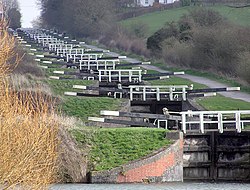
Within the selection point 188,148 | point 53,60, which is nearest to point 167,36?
point 53,60

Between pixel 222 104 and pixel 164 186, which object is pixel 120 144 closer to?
pixel 164 186

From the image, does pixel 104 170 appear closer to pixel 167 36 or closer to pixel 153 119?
pixel 153 119

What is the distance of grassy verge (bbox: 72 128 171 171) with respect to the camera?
3391cm

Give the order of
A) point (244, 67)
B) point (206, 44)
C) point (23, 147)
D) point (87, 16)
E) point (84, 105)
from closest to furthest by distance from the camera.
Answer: point (23, 147) → point (84, 105) → point (244, 67) → point (206, 44) → point (87, 16)

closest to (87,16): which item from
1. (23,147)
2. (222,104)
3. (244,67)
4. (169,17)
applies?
(169,17)

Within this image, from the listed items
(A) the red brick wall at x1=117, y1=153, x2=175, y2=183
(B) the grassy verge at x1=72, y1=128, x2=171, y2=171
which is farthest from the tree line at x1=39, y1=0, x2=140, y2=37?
(A) the red brick wall at x1=117, y1=153, x2=175, y2=183

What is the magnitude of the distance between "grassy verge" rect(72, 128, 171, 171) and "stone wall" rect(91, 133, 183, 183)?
0.31m

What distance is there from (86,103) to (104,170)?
12.5m

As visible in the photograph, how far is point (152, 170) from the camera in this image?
33.8m

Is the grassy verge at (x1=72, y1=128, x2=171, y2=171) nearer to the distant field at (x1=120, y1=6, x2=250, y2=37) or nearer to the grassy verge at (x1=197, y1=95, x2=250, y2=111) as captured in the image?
the grassy verge at (x1=197, y1=95, x2=250, y2=111)

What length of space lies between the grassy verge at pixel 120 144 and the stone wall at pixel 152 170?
1.03 feet

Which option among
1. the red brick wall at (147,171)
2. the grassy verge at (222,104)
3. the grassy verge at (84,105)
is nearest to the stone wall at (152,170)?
the red brick wall at (147,171)

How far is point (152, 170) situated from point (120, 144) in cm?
182

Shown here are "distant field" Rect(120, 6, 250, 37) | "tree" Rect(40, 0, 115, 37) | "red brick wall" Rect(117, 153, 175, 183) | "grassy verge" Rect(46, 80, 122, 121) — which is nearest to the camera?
"red brick wall" Rect(117, 153, 175, 183)
